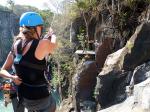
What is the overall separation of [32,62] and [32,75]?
0.13 m

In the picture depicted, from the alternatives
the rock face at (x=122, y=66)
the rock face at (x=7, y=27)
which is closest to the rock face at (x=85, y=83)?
the rock face at (x=122, y=66)

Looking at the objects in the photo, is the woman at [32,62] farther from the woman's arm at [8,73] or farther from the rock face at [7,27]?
the rock face at [7,27]

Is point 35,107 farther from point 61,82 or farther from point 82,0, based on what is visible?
point 61,82

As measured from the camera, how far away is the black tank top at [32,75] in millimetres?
3051

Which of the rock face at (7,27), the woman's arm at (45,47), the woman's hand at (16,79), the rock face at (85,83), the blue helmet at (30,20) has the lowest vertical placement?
the rock face at (7,27)

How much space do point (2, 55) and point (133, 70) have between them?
145 ft

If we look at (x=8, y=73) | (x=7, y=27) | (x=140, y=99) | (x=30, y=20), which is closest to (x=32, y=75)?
(x=8, y=73)

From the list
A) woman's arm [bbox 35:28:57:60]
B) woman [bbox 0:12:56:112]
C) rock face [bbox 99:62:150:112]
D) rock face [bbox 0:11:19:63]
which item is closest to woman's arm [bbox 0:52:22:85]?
woman [bbox 0:12:56:112]

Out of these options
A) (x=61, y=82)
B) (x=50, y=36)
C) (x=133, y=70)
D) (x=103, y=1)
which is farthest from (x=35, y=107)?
(x=61, y=82)

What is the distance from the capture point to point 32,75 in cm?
312

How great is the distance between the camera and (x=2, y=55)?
168 feet

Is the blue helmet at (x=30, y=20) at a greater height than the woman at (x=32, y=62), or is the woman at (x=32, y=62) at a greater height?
the blue helmet at (x=30, y=20)

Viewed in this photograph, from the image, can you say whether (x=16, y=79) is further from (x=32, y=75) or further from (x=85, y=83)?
(x=85, y=83)

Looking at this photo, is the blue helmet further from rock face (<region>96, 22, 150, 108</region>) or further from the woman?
rock face (<region>96, 22, 150, 108</region>)
